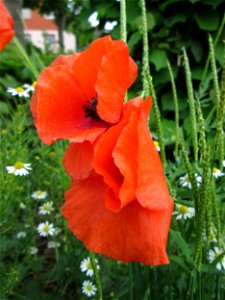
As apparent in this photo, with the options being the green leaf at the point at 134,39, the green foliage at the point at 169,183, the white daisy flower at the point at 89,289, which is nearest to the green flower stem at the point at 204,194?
the green foliage at the point at 169,183

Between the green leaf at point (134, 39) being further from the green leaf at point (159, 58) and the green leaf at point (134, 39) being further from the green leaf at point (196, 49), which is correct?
the green leaf at point (196, 49)

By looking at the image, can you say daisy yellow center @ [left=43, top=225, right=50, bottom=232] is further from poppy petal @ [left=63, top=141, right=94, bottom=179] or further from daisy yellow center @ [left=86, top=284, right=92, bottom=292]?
poppy petal @ [left=63, top=141, right=94, bottom=179]

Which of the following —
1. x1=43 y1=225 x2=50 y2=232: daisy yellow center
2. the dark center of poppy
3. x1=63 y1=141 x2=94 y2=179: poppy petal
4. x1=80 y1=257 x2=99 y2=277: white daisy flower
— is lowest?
x1=43 y1=225 x2=50 y2=232: daisy yellow center

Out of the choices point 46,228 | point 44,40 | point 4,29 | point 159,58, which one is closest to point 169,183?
point 4,29

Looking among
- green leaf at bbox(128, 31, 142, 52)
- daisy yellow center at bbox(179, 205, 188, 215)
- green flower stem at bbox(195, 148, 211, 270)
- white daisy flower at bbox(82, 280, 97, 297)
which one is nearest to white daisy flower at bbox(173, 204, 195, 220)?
daisy yellow center at bbox(179, 205, 188, 215)

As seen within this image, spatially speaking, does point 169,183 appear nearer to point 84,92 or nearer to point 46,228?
point 84,92

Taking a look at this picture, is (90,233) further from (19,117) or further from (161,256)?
(19,117)
